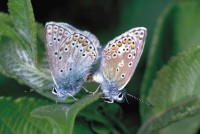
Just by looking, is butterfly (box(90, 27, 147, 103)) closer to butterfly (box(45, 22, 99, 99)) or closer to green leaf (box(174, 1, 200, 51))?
butterfly (box(45, 22, 99, 99))

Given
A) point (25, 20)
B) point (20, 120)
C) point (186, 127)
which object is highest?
point (25, 20)

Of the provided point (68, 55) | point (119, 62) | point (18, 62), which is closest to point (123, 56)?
point (119, 62)

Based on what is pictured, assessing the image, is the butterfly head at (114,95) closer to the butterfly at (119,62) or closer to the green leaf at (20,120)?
the butterfly at (119,62)

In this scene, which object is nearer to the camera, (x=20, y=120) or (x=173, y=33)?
(x=20, y=120)

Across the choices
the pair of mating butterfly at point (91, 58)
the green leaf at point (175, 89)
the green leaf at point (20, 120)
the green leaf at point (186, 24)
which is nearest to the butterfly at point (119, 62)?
the pair of mating butterfly at point (91, 58)

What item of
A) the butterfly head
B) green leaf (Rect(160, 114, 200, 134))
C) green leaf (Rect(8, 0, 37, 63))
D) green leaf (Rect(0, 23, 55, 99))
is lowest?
green leaf (Rect(160, 114, 200, 134))

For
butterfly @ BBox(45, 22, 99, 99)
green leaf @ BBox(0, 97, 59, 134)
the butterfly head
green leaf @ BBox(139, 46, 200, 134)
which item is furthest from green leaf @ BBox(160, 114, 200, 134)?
green leaf @ BBox(0, 97, 59, 134)

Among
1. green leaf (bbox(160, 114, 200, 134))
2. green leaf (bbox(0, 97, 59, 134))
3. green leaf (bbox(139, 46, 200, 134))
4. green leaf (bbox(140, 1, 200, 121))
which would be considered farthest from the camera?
green leaf (bbox(140, 1, 200, 121))

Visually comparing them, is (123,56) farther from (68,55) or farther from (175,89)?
(175,89)
